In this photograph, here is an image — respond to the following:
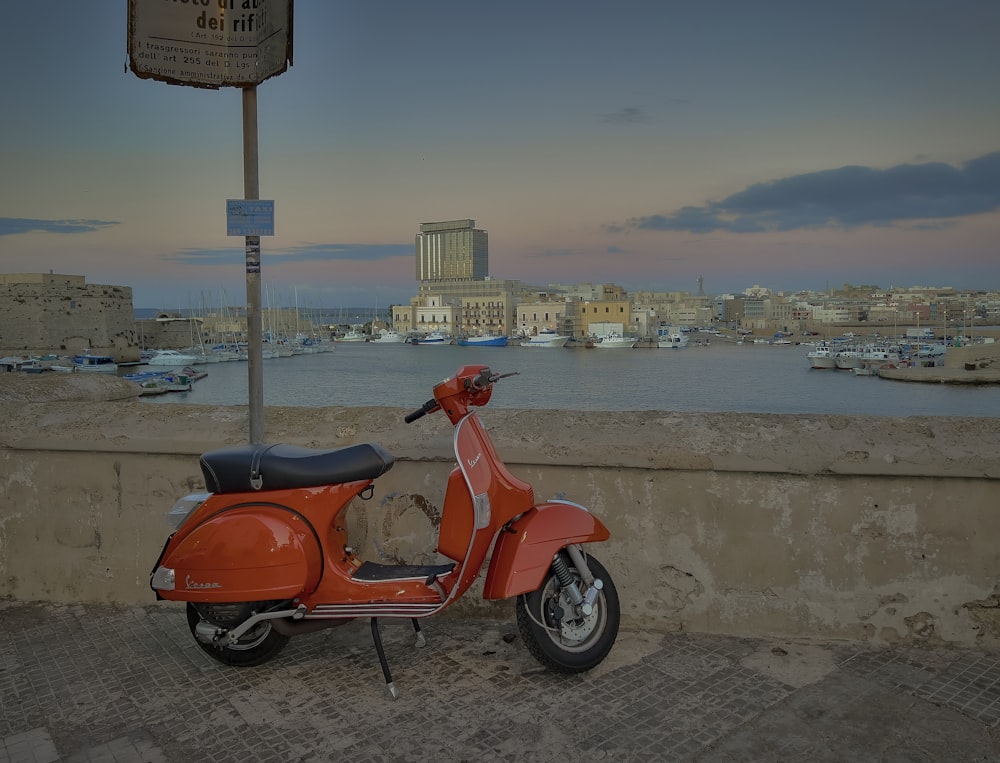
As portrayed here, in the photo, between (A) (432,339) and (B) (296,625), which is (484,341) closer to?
(A) (432,339)

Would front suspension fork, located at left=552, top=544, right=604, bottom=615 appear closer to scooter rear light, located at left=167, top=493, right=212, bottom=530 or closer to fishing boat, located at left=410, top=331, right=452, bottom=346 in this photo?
scooter rear light, located at left=167, top=493, right=212, bottom=530

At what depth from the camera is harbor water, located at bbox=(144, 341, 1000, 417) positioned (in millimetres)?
39812

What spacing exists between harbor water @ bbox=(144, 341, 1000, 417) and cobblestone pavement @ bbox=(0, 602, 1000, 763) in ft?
82.8

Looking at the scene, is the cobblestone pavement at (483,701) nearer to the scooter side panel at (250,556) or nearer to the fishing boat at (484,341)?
the scooter side panel at (250,556)

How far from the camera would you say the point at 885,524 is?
279cm

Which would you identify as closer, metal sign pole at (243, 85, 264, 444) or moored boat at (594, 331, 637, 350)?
metal sign pole at (243, 85, 264, 444)

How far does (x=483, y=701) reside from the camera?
2.38m

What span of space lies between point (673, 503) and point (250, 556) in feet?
5.38

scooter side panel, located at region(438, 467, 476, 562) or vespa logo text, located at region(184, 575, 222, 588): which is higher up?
scooter side panel, located at region(438, 467, 476, 562)

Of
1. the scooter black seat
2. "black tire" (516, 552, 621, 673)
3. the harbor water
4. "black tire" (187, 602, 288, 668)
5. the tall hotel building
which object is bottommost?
the harbor water

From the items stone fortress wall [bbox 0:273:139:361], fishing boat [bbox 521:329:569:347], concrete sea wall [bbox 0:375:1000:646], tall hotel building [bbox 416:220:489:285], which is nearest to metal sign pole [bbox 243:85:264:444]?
concrete sea wall [bbox 0:375:1000:646]

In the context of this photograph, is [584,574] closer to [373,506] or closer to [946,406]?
[373,506]

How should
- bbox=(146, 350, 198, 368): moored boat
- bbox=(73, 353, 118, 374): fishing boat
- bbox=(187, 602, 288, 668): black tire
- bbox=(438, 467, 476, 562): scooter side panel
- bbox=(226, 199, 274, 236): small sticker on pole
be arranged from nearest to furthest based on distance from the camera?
bbox=(438, 467, 476, 562): scooter side panel
bbox=(187, 602, 288, 668): black tire
bbox=(226, 199, 274, 236): small sticker on pole
bbox=(73, 353, 118, 374): fishing boat
bbox=(146, 350, 198, 368): moored boat

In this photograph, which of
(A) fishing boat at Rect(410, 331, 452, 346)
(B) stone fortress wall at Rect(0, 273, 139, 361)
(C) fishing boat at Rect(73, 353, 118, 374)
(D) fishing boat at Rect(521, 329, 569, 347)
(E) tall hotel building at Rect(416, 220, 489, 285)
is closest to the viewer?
(C) fishing boat at Rect(73, 353, 118, 374)
